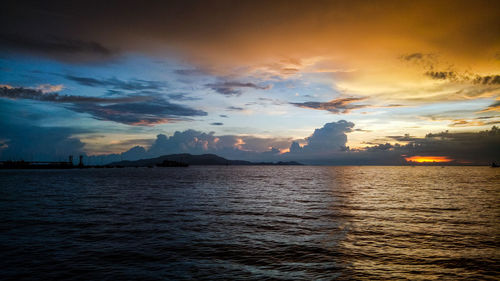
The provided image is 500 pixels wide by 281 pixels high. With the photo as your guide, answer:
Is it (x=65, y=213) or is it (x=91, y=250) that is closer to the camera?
(x=91, y=250)

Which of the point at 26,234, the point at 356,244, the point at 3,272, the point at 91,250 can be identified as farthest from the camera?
the point at 26,234

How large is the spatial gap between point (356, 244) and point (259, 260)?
7.98 metres

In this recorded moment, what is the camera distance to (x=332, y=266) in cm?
1527

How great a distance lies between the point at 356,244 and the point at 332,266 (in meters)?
5.38

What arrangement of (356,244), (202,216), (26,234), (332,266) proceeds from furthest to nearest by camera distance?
(202,216), (26,234), (356,244), (332,266)

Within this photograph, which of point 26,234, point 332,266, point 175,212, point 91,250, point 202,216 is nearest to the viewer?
point 332,266

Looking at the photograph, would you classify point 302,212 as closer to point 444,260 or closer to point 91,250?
point 444,260

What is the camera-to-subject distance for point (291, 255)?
17.0 m

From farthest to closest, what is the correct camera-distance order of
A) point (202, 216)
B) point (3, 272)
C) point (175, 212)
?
point (175, 212)
point (202, 216)
point (3, 272)

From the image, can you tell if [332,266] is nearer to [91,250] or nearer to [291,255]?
[291,255]

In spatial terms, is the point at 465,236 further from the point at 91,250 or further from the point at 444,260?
the point at 91,250

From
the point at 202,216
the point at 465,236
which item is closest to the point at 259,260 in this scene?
the point at 202,216

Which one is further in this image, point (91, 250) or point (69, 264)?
point (91, 250)

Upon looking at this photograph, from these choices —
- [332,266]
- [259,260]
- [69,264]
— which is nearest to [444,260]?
[332,266]
